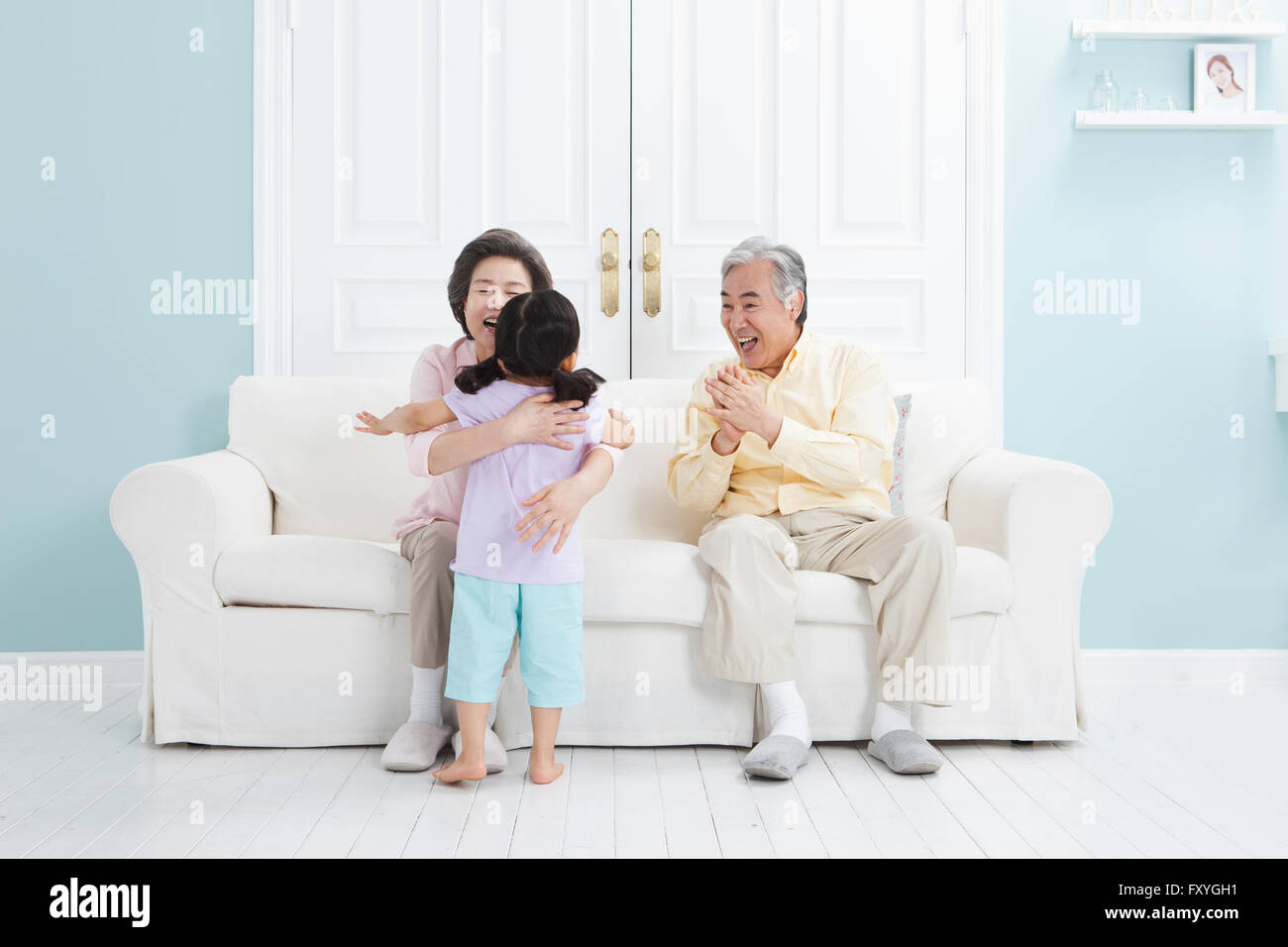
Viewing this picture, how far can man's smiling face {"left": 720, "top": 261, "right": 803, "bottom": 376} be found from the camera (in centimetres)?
241

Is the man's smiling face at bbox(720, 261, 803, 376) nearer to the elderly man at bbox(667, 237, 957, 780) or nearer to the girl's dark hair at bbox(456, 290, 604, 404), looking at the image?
the elderly man at bbox(667, 237, 957, 780)

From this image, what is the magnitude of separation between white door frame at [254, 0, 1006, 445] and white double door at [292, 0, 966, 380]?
33mm

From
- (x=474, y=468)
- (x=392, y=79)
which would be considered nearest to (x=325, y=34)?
(x=392, y=79)

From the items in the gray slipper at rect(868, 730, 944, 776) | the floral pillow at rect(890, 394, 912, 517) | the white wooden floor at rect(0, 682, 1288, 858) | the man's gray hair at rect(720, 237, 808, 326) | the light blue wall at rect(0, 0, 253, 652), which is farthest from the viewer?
the light blue wall at rect(0, 0, 253, 652)

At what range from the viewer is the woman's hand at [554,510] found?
1976 millimetres

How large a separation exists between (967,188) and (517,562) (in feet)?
6.12


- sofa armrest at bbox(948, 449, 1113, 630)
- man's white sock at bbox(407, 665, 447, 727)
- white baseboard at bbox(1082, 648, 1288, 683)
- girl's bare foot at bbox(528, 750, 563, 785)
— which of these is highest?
sofa armrest at bbox(948, 449, 1113, 630)

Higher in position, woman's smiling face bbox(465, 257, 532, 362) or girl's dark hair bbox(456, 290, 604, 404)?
woman's smiling face bbox(465, 257, 532, 362)

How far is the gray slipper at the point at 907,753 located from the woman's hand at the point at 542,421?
2.85 ft

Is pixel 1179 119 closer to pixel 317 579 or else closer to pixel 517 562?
pixel 517 562

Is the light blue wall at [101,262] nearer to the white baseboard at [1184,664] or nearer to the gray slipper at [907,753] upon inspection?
the gray slipper at [907,753]

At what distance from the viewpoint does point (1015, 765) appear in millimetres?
2156

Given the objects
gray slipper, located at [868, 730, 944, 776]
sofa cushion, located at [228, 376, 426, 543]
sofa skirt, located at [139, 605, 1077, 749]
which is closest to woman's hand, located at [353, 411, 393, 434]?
sofa skirt, located at [139, 605, 1077, 749]

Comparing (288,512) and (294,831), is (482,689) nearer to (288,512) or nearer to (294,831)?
(294,831)
